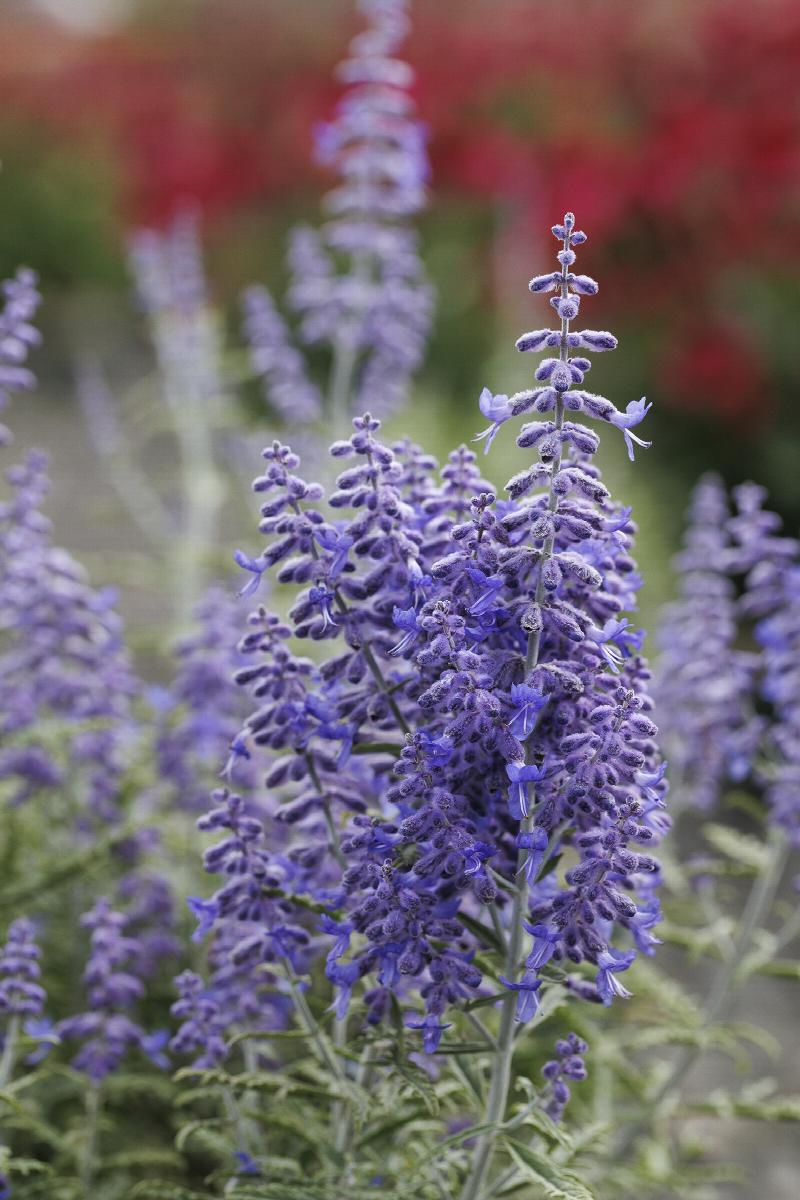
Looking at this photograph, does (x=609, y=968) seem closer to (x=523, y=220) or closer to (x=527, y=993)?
(x=527, y=993)

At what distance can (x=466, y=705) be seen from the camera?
185cm

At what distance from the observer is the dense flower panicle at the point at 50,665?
9.91 feet

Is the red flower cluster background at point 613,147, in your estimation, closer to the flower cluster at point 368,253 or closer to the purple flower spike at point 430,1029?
the flower cluster at point 368,253

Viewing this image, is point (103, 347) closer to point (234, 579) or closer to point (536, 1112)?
point (234, 579)

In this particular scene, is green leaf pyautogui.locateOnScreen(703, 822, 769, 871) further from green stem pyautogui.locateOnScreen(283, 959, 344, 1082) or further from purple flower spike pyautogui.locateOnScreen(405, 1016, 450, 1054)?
purple flower spike pyautogui.locateOnScreen(405, 1016, 450, 1054)

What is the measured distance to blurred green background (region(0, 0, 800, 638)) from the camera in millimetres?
9312

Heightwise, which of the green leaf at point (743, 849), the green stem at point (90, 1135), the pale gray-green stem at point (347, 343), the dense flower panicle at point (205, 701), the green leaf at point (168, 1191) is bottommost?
the green leaf at point (168, 1191)

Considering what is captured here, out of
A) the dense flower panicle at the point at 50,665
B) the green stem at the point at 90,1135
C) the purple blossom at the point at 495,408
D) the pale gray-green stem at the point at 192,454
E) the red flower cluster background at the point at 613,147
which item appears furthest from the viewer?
the red flower cluster background at the point at 613,147

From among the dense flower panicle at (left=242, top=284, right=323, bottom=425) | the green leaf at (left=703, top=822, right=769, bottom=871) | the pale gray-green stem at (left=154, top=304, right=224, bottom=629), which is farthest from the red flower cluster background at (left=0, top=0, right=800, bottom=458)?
the green leaf at (left=703, top=822, right=769, bottom=871)

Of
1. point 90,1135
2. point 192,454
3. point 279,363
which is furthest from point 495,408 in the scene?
point 192,454

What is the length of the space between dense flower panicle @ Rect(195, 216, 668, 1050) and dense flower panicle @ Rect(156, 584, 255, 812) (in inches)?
41.9

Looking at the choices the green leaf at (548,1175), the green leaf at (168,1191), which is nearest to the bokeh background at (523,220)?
the green leaf at (168,1191)

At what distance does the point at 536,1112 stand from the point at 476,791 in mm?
540

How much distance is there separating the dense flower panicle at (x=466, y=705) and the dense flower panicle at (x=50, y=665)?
2.94 feet
